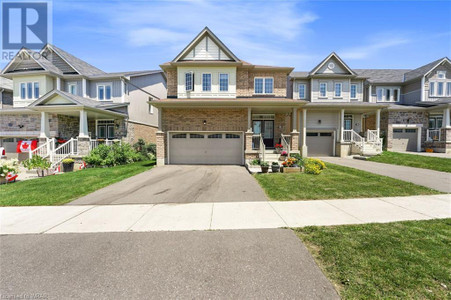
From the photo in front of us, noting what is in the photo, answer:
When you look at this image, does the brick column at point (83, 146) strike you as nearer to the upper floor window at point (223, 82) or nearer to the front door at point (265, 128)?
the upper floor window at point (223, 82)

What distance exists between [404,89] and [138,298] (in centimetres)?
3066

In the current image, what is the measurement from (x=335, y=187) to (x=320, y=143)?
12282mm

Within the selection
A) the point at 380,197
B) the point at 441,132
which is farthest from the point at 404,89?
the point at 380,197

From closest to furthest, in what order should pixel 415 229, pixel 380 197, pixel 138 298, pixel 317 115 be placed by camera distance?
pixel 138 298, pixel 415 229, pixel 380 197, pixel 317 115

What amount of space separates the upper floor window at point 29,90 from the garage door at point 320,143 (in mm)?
25884

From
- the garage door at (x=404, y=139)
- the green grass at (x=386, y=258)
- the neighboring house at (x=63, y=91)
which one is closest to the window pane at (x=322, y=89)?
→ the garage door at (x=404, y=139)

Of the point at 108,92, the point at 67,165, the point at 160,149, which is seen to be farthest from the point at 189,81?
the point at 67,165

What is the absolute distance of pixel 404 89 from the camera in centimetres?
2289

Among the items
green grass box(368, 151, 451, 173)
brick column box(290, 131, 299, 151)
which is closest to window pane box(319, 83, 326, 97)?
green grass box(368, 151, 451, 173)

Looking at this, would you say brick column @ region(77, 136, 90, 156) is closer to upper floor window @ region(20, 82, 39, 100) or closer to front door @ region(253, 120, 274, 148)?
upper floor window @ region(20, 82, 39, 100)

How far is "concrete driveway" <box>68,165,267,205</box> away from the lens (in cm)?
687

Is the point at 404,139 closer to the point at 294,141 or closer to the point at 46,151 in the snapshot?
the point at 294,141

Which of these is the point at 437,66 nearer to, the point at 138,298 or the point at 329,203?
the point at 329,203

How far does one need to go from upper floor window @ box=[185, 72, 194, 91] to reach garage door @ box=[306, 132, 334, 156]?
11695 mm
